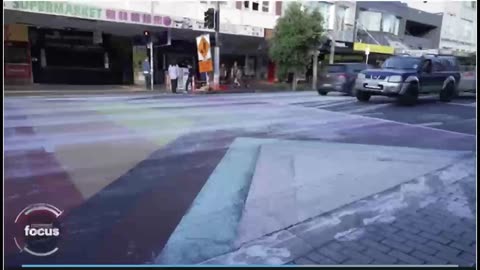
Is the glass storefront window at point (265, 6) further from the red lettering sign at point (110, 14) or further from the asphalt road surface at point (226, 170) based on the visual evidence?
the red lettering sign at point (110, 14)

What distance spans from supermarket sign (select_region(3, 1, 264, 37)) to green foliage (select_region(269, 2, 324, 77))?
175 millimetres

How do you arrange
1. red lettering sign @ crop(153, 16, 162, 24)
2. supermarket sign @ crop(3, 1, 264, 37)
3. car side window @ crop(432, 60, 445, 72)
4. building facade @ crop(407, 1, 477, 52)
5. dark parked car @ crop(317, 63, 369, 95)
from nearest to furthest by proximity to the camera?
1. building facade @ crop(407, 1, 477, 52)
2. supermarket sign @ crop(3, 1, 264, 37)
3. red lettering sign @ crop(153, 16, 162, 24)
4. car side window @ crop(432, 60, 445, 72)
5. dark parked car @ crop(317, 63, 369, 95)

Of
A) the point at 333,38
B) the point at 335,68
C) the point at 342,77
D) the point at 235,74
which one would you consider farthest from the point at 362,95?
the point at 235,74

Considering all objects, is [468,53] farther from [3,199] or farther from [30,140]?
[30,140]

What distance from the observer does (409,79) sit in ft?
11.2

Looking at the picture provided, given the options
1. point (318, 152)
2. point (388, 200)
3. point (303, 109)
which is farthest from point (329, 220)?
point (303, 109)

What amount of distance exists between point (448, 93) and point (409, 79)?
31 cm

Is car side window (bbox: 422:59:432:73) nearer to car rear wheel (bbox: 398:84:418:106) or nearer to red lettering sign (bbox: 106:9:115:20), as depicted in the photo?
car rear wheel (bbox: 398:84:418:106)

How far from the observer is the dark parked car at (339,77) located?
346 cm

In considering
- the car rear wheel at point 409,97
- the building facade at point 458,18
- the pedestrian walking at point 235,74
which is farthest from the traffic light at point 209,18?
the car rear wheel at point 409,97

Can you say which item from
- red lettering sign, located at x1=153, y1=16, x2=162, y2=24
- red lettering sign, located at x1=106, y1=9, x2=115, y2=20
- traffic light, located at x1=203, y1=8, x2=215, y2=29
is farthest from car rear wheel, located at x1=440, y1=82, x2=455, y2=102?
red lettering sign, located at x1=106, y1=9, x2=115, y2=20

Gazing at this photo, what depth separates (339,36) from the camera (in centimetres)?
320

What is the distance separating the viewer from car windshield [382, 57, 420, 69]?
10.6 feet

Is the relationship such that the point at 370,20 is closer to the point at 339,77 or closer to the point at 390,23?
the point at 390,23
